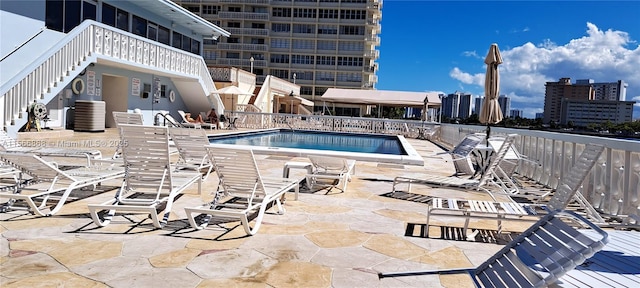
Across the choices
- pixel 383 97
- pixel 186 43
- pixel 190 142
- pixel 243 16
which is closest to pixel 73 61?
pixel 190 142

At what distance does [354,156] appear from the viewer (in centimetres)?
1059

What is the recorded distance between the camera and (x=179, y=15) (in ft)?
70.7

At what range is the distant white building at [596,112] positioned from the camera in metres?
28.4

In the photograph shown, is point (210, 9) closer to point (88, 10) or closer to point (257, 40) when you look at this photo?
point (257, 40)

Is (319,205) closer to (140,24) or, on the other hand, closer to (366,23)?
(140,24)

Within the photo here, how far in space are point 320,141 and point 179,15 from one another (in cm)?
883

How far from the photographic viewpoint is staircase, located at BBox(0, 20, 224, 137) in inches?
464

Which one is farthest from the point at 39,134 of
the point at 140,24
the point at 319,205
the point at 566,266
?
the point at 566,266

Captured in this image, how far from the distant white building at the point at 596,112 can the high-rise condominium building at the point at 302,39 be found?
117 ft

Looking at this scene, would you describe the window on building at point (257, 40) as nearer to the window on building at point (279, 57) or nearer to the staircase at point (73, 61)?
the window on building at point (279, 57)

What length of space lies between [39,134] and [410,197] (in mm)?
11034

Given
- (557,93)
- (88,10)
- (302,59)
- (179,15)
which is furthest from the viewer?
(302,59)

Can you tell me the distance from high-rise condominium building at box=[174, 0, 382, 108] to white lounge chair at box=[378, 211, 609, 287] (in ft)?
198

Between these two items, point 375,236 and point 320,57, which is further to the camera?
point 320,57
